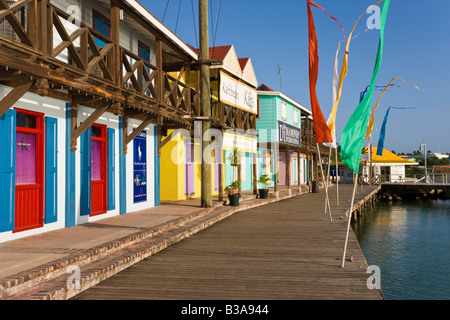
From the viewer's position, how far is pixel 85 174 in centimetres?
1009

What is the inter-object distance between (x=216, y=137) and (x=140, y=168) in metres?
5.96

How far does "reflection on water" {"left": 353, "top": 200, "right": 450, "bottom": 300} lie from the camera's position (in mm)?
9289

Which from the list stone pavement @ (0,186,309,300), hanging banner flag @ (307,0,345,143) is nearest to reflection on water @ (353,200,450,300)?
hanging banner flag @ (307,0,345,143)

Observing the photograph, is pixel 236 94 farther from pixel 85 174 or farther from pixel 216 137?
pixel 85 174

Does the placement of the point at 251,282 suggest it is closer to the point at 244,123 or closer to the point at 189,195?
the point at 189,195

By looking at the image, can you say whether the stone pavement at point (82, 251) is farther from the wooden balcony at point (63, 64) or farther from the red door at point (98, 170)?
the wooden balcony at point (63, 64)

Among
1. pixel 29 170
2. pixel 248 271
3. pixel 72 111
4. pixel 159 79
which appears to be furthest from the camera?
pixel 159 79

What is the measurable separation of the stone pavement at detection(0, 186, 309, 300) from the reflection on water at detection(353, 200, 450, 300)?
4.95 meters

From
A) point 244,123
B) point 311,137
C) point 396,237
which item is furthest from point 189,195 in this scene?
point 311,137

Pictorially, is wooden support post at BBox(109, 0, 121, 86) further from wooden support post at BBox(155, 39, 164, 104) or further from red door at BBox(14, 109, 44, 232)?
wooden support post at BBox(155, 39, 164, 104)

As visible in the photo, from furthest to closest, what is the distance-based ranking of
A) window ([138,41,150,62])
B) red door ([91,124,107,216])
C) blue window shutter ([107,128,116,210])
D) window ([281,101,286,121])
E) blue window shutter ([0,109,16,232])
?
1. window ([281,101,286,121])
2. window ([138,41,150,62])
3. blue window shutter ([107,128,116,210])
4. red door ([91,124,107,216])
5. blue window shutter ([0,109,16,232])

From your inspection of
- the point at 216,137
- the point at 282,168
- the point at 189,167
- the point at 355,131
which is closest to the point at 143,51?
the point at 189,167

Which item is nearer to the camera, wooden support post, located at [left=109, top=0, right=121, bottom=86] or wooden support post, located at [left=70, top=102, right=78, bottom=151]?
wooden support post, located at [left=109, top=0, right=121, bottom=86]

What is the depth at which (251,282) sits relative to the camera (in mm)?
5660
